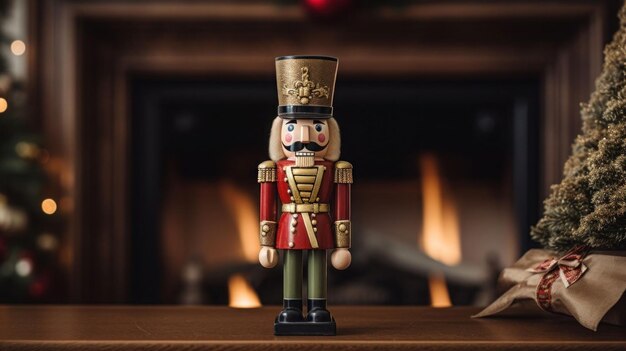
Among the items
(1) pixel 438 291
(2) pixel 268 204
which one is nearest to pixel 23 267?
(1) pixel 438 291

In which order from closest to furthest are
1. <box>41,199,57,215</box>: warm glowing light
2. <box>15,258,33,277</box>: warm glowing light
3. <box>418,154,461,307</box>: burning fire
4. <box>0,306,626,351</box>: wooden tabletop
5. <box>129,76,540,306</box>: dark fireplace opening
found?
<box>0,306,626,351</box>: wooden tabletop
<box>15,258,33,277</box>: warm glowing light
<box>41,199,57,215</box>: warm glowing light
<box>129,76,540,306</box>: dark fireplace opening
<box>418,154,461,307</box>: burning fire

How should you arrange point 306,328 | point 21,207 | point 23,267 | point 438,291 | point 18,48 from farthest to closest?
point 438,291 → point 18,48 → point 21,207 → point 23,267 → point 306,328

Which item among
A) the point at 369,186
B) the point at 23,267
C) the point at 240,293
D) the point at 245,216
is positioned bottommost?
the point at 240,293

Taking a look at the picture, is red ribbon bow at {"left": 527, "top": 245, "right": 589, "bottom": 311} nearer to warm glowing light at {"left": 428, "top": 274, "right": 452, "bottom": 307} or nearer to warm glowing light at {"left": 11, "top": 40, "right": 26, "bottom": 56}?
warm glowing light at {"left": 428, "top": 274, "right": 452, "bottom": 307}

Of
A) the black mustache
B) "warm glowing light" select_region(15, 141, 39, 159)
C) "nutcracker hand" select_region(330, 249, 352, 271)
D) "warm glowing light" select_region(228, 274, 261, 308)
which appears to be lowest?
"warm glowing light" select_region(228, 274, 261, 308)

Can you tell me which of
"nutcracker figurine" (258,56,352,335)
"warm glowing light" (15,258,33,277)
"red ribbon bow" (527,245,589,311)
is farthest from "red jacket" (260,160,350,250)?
"warm glowing light" (15,258,33,277)

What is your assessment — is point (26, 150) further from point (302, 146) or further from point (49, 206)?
point (302, 146)

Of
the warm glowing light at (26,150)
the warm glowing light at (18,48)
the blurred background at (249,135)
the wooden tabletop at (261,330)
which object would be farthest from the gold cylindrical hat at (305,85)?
the warm glowing light at (18,48)
